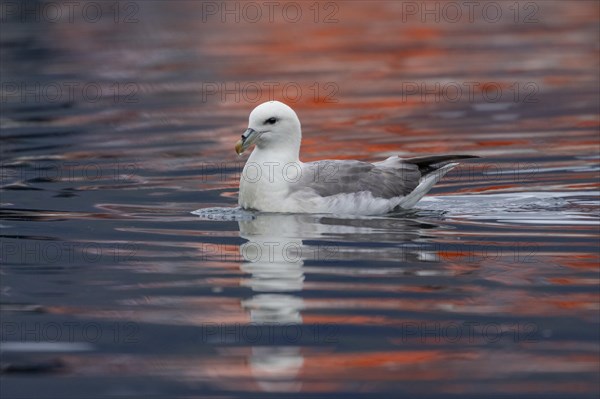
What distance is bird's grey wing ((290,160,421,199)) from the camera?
13188 millimetres

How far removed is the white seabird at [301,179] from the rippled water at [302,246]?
175mm

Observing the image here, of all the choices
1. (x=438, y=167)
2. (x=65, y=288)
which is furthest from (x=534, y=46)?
(x=65, y=288)

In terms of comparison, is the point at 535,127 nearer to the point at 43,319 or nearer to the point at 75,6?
the point at 43,319

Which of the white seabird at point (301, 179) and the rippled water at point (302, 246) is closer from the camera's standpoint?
the rippled water at point (302, 246)

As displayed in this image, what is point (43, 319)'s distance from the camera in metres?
9.94

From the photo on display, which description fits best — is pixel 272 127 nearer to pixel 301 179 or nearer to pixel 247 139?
pixel 247 139

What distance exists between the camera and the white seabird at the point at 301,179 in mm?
13172

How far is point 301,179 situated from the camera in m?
13.2

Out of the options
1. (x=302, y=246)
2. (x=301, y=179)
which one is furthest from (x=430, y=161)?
(x=302, y=246)

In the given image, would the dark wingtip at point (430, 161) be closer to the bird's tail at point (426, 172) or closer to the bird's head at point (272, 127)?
the bird's tail at point (426, 172)

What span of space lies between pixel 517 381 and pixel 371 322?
1578mm

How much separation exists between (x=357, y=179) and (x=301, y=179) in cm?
54

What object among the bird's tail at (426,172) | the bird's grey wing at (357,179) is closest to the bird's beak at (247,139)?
the bird's grey wing at (357,179)

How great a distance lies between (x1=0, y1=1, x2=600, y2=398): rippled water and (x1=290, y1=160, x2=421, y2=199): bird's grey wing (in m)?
0.28
